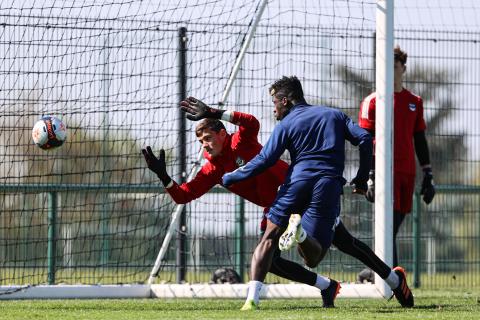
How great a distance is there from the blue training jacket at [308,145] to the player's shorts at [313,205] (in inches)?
2.6

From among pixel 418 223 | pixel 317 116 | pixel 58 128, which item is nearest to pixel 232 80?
pixel 58 128

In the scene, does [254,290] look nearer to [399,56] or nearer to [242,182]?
[242,182]

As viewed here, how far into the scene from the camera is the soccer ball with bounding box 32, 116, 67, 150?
36.1 ft

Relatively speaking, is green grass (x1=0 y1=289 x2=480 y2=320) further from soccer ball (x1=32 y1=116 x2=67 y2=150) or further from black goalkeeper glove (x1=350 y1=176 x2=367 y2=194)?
soccer ball (x1=32 y1=116 x2=67 y2=150)

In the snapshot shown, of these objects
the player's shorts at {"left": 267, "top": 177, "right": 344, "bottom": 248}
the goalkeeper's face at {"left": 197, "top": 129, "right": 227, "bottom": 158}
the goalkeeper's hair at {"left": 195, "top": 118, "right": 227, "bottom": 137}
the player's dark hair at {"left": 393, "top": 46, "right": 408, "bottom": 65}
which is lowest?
the player's shorts at {"left": 267, "top": 177, "right": 344, "bottom": 248}

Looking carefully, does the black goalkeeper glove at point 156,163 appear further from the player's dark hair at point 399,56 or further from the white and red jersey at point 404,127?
the player's dark hair at point 399,56

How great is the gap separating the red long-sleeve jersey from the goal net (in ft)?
8.44

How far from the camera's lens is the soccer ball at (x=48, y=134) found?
11016mm

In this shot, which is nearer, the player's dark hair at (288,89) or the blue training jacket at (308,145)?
the blue training jacket at (308,145)

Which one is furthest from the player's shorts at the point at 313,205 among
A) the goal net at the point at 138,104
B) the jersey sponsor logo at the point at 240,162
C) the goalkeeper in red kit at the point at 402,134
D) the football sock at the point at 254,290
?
the goal net at the point at 138,104

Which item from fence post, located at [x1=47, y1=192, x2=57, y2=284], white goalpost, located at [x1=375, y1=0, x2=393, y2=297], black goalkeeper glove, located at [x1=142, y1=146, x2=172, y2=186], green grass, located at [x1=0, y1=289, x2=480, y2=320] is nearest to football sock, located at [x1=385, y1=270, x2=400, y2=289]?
green grass, located at [x1=0, y1=289, x2=480, y2=320]

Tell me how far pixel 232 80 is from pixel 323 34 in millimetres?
1480

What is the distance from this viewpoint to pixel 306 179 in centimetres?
940

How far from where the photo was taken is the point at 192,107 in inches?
384
